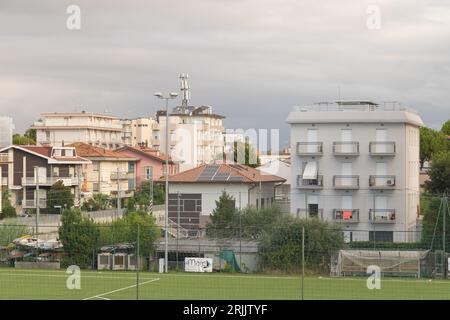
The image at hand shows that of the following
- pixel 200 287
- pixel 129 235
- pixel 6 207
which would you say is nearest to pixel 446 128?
pixel 6 207

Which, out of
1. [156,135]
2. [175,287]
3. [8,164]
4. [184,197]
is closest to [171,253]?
[175,287]

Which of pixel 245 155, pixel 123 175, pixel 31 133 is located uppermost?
pixel 31 133

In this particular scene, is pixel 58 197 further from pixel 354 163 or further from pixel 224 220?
pixel 354 163

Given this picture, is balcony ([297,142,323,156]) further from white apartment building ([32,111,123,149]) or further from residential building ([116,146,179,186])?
white apartment building ([32,111,123,149])

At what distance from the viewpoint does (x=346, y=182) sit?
4191cm

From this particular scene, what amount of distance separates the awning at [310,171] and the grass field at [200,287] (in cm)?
1408

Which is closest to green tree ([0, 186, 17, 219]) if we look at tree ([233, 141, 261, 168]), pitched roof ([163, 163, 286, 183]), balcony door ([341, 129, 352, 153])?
pitched roof ([163, 163, 286, 183])

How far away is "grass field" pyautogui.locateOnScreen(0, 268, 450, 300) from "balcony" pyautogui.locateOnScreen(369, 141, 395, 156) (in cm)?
1473

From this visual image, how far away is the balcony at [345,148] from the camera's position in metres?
41.8

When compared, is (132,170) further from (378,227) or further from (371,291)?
(371,291)

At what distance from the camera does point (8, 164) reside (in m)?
63.0

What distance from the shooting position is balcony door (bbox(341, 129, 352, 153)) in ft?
137

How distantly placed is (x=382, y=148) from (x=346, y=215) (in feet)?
10.9

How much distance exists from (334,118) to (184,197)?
1089 centimetres
